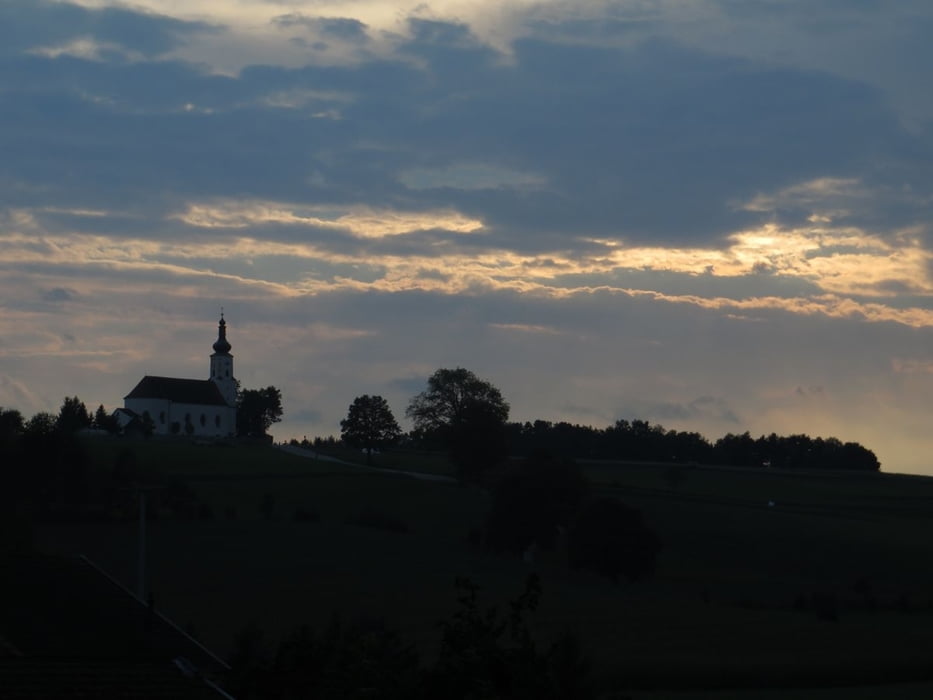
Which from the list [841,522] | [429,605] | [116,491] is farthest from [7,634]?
[841,522]

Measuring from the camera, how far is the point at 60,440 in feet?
309

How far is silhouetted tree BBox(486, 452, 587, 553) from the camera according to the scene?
3511 inches

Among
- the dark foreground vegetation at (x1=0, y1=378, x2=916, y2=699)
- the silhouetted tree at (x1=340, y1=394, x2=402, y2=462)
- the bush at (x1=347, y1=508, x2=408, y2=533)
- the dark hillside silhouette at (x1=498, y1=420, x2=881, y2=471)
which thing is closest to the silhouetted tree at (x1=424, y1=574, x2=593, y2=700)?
the dark foreground vegetation at (x1=0, y1=378, x2=916, y2=699)

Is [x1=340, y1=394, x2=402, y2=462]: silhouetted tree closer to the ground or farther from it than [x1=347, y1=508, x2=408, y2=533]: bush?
farther from it

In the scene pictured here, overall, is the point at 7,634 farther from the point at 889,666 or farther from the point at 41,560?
the point at 889,666

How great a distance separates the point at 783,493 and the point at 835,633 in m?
73.2

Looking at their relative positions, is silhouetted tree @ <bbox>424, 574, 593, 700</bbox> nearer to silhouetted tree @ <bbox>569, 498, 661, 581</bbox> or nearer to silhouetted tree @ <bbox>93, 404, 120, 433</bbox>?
silhouetted tree @ <bbox>569, 498, 661, 581</bbox>

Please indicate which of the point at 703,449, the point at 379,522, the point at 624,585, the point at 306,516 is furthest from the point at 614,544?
the point at 703,449

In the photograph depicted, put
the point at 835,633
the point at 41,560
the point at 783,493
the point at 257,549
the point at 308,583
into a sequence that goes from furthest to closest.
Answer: the point at 783,493 → the point at 257,549 → the point at 308,583 → the point at 835,633 → the point at 41,560

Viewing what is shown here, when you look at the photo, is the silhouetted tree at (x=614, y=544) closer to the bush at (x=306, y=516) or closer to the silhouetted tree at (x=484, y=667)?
the bush at (x=306, y=516)

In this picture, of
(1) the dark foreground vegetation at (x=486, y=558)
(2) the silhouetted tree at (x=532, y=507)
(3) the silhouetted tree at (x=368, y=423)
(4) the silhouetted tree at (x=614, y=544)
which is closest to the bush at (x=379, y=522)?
(1) the dark foreground vegetation at (x=486, y=558)

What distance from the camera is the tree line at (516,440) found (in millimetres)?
119250

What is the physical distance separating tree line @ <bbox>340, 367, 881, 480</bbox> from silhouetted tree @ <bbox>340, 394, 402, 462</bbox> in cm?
11

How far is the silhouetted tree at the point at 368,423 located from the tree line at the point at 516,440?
4.2 inches
